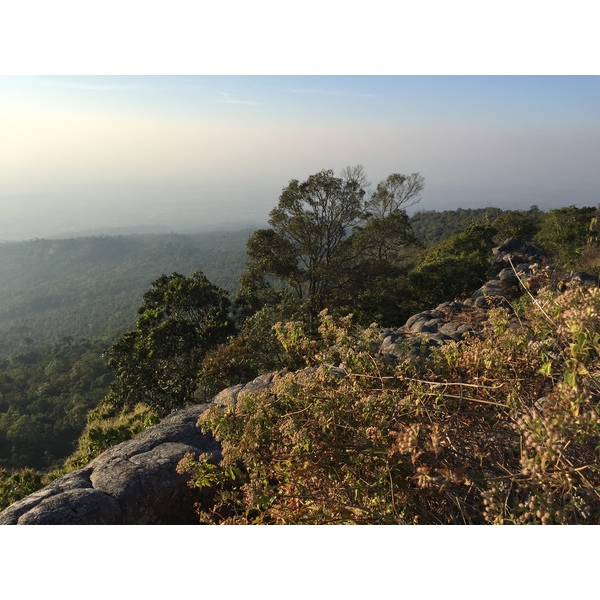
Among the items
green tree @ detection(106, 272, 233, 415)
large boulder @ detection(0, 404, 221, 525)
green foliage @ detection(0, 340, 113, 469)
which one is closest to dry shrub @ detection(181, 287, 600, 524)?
large boulder @ detection(0, 404, 221, 525)

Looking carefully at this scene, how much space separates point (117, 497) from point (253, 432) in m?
1.46

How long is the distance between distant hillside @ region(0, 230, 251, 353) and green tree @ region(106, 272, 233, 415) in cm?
4229

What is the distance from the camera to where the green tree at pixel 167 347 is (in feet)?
33.8

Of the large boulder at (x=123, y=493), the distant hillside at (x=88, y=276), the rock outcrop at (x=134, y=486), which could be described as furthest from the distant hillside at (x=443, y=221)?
the large boulder at (x=123, y=493)

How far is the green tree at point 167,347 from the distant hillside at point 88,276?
139ft

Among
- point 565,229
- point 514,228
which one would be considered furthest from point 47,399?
point 565,229

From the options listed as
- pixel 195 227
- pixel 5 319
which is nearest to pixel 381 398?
pixel 5 319

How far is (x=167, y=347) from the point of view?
1040cm

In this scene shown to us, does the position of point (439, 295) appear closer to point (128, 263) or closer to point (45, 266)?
point (128, 263)

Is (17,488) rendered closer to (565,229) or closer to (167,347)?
(167,347)

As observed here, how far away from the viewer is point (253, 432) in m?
1.92

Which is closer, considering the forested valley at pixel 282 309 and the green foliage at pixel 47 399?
the forested valley at pixel 282 309

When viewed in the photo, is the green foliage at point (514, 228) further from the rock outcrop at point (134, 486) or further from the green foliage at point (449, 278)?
the rock outcrop at point (134, 486)

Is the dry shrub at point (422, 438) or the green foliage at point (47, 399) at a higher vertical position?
the dry shrub at point (422, 438)
